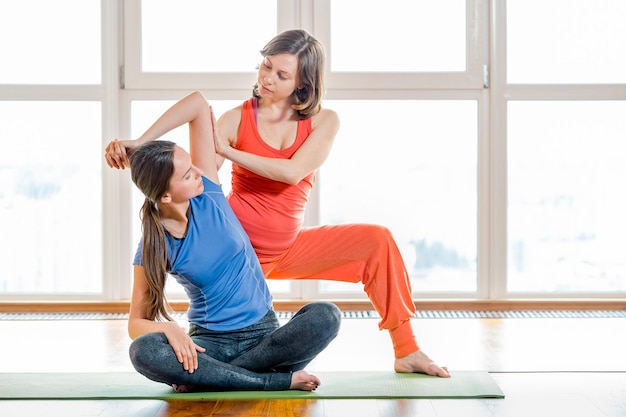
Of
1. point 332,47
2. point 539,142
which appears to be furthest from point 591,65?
point 332,47

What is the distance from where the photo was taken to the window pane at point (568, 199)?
4.27 m

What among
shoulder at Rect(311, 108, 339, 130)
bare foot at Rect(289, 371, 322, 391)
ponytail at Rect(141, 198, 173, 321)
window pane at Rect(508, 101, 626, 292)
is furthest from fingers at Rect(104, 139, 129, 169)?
window pane at Rect(508, 101, 626, 292)

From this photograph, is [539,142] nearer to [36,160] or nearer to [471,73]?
[471,73]

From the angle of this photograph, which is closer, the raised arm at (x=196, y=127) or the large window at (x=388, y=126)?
the raised arm at (x=196, y=127)

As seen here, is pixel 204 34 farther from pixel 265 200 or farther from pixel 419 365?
pixel 419 365

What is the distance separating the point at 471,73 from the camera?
4207mm

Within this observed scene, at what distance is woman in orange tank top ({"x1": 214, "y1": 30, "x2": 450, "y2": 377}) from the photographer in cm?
270

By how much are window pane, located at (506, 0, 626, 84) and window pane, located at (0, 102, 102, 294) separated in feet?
7.19

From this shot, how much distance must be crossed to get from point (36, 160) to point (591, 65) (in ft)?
9.42

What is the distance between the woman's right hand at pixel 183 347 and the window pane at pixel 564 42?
2.55 meters

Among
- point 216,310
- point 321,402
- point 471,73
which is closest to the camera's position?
point 321,402

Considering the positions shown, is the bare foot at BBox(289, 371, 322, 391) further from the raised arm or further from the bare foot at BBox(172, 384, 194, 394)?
the raised arm

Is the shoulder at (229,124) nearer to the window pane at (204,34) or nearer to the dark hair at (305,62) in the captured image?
the dark hair at (305,62)

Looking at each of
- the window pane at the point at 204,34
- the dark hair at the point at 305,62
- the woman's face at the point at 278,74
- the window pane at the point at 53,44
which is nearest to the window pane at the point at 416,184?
the window pane at the point at 204,34
